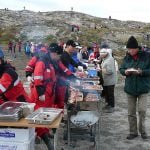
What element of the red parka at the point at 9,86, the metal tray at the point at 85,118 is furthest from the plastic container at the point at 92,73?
the red parka at the point at 9,86

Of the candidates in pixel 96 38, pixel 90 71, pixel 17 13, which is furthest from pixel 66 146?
pixel 17 13

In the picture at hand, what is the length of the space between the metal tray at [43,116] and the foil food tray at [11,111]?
13cm

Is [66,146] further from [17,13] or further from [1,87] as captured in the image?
[17,13]

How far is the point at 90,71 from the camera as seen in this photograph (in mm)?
11188

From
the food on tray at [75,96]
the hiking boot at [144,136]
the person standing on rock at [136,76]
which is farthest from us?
the hiking boot at [144,136]

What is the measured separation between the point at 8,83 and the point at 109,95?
18.9 ft

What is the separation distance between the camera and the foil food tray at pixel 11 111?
17.9 feet

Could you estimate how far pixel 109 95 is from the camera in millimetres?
11492

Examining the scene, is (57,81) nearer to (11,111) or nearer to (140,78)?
(140,78)

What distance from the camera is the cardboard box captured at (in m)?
5.52

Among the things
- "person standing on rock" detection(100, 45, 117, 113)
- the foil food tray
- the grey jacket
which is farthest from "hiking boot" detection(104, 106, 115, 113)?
the foil food tray

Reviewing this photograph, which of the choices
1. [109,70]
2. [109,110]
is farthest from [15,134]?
[109,110]

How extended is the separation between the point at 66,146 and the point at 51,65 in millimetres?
1526

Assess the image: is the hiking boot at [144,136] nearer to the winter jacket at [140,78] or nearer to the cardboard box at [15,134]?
the winter jacket at [140,78]
